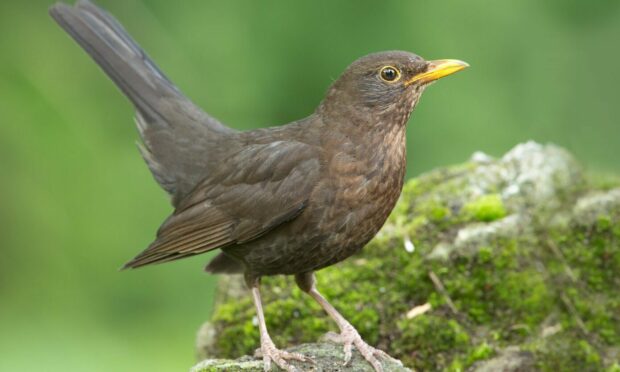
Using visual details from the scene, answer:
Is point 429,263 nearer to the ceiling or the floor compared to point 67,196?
nearer to the floor

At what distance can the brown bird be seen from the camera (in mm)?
4895

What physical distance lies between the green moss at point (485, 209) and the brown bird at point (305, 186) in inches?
34.5

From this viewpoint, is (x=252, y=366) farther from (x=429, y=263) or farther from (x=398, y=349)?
(x=429, y=263)

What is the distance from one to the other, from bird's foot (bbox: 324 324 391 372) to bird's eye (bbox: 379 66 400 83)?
1.29m

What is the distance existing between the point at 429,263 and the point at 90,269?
344 cm

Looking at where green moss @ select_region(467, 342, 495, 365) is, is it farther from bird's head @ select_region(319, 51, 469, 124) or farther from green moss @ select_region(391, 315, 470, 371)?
bird's head @ select_region(319, 51, 469, 124)

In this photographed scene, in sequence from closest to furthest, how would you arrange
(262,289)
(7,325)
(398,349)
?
(398,349) < (262,289) < (7,325)

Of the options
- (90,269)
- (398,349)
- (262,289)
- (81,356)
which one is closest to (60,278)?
(90,269)

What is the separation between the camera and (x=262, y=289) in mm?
5852

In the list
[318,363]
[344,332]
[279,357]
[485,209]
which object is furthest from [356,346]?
[485,209]

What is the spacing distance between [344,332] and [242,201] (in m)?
0.89

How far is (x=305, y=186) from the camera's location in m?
4.96

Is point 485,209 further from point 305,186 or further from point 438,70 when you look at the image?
point 305,186

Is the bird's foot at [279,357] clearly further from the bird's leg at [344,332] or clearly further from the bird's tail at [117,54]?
the bird's tail at [117,54]
